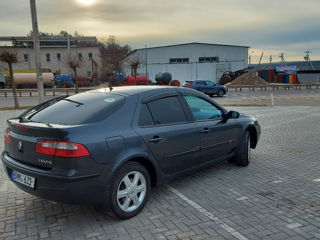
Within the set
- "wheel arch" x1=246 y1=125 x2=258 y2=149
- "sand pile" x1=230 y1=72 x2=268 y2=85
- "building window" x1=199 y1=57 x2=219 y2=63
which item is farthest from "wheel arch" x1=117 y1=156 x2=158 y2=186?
"building window" x1=199 y1=57 x2=219 y2=63

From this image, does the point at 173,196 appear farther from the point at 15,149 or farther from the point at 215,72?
the point at 215,72

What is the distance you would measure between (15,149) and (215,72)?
1950 inches

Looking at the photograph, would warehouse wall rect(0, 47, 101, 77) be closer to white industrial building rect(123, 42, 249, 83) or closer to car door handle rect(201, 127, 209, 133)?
white industrial building rect(123, 42, 249, 83)

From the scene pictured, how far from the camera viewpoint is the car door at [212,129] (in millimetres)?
4484

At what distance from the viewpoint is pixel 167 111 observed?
13.4 feet

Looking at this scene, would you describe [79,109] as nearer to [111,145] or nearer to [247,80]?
[111,145]

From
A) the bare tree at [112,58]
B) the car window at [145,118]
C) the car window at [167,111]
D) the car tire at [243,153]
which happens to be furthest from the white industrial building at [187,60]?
the car window at [145,118]

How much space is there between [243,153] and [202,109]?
1313 millimetres

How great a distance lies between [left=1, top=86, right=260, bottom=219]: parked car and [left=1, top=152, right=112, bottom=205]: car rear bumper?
1 centimetres

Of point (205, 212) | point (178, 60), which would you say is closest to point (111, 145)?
point (205, 212)

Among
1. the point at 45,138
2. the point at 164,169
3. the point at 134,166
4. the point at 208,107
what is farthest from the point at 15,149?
the point at 208,107

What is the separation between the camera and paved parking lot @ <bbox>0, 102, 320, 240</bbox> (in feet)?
10.5

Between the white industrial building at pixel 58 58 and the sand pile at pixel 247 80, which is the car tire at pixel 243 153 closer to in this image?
the sand pile at pixel 247 80

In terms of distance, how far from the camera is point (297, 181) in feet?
15.6
